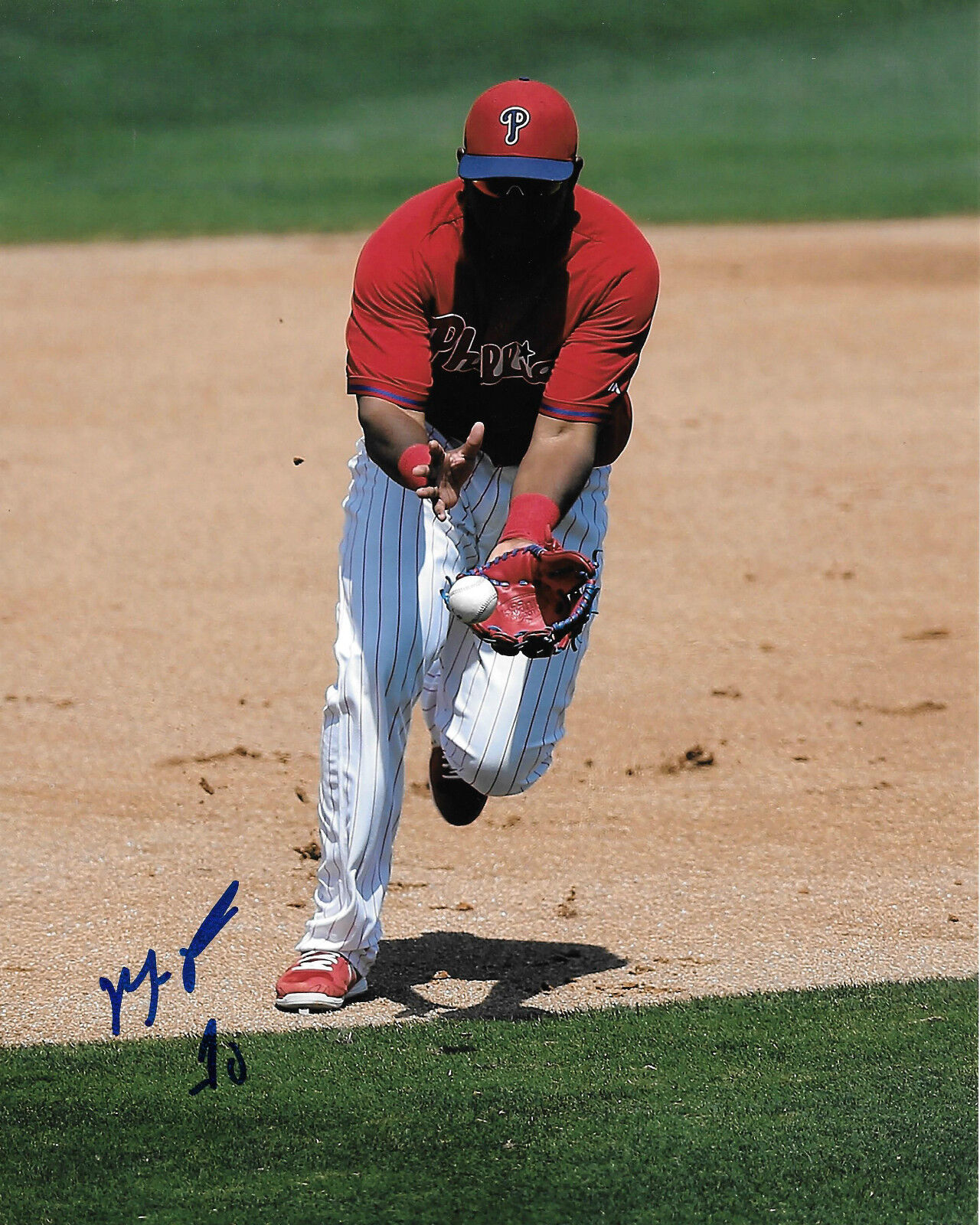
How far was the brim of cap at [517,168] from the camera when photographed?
3588mm

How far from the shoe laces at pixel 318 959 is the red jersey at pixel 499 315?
1.23 m

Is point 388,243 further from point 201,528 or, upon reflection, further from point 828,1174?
point 201,528

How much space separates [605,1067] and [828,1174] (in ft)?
2.11

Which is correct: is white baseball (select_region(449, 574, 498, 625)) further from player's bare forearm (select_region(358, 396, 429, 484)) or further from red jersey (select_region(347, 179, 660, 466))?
red jersey (select_region(347, 179, 660, 466))

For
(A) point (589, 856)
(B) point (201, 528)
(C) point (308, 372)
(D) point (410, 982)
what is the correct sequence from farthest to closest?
1. (C) point (308, 372)
2. (B) point (201, 528)
3. (A) point (589, 856)
4. (D) point (410, 982)

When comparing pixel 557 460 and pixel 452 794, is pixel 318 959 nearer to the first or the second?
pixel 452 794

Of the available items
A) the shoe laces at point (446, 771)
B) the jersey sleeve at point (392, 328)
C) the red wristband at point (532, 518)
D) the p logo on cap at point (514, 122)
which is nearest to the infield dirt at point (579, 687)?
the shoe laces at point (446, 771)

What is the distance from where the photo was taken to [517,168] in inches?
141

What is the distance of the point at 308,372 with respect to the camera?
37.1 feet

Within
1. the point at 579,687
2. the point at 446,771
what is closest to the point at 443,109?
the point at 579,687

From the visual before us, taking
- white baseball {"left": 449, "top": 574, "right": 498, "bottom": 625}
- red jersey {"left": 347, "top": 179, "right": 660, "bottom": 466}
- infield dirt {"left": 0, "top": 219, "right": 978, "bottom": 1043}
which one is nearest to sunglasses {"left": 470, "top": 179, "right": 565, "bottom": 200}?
red jersey {"left": 347, "top": 179, "right": 660, "bottom": 466}

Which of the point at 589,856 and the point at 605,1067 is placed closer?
the point at 605,1067

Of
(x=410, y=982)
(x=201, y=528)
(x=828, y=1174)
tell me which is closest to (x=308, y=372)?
(x=201, y=528)

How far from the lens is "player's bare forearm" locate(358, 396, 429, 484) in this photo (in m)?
3.68
